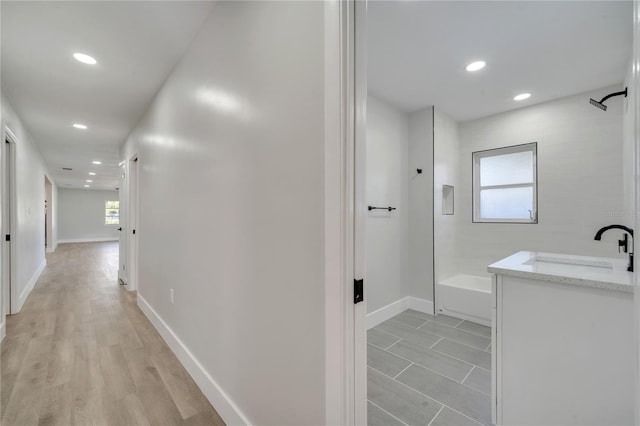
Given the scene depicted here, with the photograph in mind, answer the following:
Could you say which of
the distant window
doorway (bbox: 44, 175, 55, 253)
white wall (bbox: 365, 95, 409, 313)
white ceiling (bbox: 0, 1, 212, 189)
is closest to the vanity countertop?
white wall (bbox: 365, 95, 409, 313)

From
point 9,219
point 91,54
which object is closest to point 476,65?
point 91,54

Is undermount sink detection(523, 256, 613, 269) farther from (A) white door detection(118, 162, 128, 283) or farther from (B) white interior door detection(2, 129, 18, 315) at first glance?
(A) white door detection(118, 162, 128, 283)

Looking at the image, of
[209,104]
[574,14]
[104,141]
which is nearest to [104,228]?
[104,141]

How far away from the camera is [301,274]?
3.48 ft

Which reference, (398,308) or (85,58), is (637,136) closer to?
(398,308)

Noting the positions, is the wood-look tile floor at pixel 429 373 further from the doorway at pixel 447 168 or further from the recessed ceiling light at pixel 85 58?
the recessed ceiling light at pixel 85 58

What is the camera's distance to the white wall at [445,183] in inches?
130

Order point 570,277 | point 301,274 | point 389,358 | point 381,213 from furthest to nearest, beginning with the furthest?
point 381,213, point 389,358, point 570,277, point 301,274

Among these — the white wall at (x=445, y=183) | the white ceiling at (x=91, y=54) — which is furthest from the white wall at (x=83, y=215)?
the white wall at (x=445, y=183)

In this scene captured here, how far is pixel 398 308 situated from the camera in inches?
129

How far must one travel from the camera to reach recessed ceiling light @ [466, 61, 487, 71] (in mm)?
2326

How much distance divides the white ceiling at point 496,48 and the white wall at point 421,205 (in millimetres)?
409

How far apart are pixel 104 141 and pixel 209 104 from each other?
4.24 m

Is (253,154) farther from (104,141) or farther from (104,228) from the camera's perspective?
(104,228)
